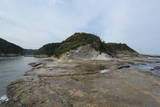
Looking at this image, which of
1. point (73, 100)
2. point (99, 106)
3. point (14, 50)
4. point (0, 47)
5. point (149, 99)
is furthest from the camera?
point (14, 50)

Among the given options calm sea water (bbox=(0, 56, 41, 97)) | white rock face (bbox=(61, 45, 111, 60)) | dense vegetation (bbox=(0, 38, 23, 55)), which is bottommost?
calm sea water (bbox=(0, 56, 41, 97))

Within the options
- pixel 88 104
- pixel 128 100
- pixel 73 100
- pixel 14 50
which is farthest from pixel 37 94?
pixel 14 50

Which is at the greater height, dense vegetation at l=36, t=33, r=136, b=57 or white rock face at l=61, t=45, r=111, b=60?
dense vegetation at l=36, t=33, r=136, b=57

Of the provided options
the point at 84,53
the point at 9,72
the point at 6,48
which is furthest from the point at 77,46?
the point at 6,48

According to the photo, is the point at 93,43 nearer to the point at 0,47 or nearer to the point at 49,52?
the point at 49,52

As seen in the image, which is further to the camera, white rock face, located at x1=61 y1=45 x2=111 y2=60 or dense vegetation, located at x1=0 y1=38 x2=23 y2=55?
dense vegetation, located at x1=0 y1=38 x2=23 y2=55

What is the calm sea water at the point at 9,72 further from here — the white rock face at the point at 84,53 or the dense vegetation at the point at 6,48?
the dense vegetation at the point at 6,48

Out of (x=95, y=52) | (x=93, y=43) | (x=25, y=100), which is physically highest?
(x=93, y=43)

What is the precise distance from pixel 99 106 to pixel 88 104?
25.6 inches

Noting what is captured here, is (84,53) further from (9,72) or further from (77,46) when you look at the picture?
(9,72)


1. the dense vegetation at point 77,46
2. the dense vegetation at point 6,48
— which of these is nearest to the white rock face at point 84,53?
the dense vegetation at point 77,46

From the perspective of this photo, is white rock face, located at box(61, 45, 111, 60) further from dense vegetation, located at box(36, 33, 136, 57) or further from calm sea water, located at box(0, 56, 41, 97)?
calm sea water, located at box(0, 56, 41, 97)

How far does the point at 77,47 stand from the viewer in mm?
58031

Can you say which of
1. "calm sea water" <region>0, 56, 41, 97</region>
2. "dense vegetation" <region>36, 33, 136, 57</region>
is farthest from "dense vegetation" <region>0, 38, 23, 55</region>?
"calm sea water" <region>0, 56, 41, 97</region>
